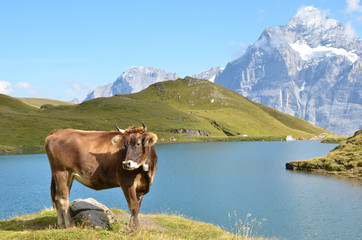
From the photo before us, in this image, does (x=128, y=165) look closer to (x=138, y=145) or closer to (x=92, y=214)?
(x=138, y=145)

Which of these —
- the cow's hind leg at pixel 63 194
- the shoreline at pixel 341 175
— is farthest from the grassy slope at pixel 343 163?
the cow's hind leg at pixel 63 194

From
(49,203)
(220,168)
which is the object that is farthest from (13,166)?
(220,168)

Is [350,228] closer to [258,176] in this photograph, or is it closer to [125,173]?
[125,173]

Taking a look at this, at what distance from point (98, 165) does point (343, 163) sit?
6763 cm

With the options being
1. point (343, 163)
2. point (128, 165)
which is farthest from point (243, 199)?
point (128, 165)

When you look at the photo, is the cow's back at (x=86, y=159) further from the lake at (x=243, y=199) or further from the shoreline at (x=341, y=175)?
the shoreline at (x=341, y=175)

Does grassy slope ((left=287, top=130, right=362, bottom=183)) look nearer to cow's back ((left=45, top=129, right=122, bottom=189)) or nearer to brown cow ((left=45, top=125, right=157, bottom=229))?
brown cow ((left=45, top=125, right=157, bottom=229))

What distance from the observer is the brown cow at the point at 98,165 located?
531 inches

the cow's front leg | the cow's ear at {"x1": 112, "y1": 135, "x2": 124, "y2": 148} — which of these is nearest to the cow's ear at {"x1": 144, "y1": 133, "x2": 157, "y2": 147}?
the cow's ear at {"x1": 112, "y1": 135, "x2": 124, "y2": 148}

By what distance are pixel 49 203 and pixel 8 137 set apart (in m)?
117

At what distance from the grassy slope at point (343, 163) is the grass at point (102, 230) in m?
50.8

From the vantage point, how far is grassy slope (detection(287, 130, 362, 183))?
215ft

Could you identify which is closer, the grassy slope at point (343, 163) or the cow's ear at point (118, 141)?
the cow's ear at point (118, 141)

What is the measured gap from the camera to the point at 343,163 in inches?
2731
